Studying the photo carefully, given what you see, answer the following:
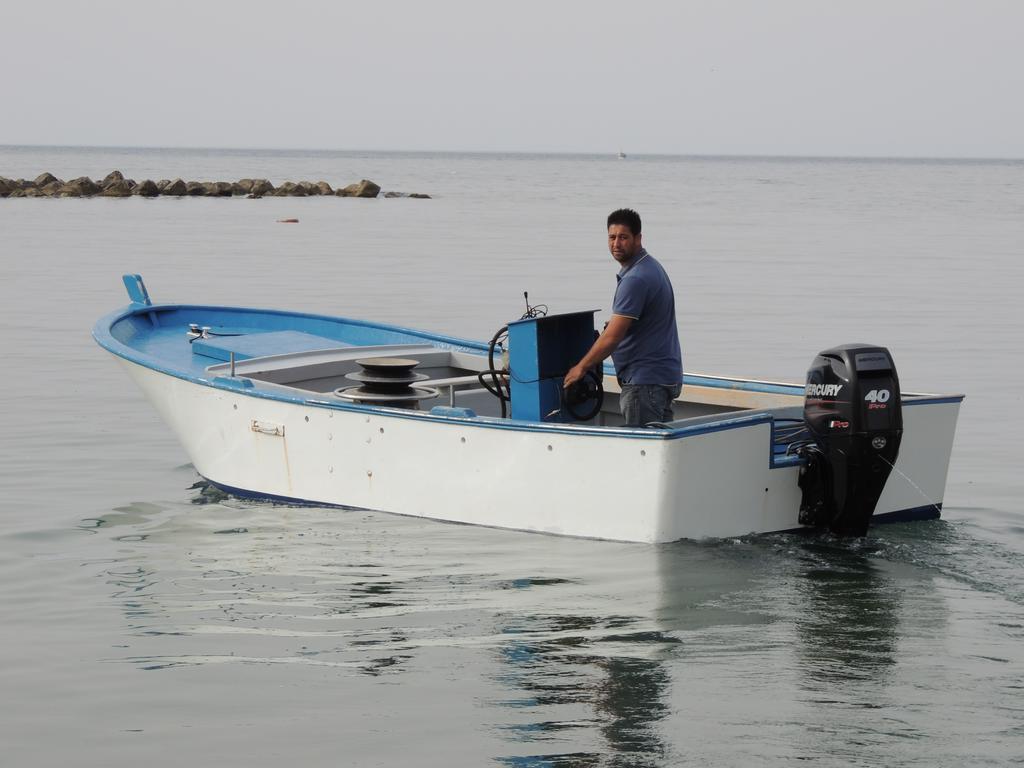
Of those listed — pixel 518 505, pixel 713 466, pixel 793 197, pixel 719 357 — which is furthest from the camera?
pixel 793 197

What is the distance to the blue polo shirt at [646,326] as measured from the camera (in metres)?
7.85

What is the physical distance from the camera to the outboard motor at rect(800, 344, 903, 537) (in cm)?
753

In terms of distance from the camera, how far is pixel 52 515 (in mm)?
9453

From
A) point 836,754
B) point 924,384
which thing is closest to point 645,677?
point 836,754

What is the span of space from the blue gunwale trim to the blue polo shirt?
464mm

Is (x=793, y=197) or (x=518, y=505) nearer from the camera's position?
(x=518, y=505)

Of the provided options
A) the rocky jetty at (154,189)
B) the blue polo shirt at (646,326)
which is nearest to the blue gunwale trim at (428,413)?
the blue polo shirt at (646,326)

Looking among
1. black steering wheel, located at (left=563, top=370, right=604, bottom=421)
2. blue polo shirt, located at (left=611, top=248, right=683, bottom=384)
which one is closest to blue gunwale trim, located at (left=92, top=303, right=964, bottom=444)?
blue polo shirt, located at (left=611, top=248, right=683, bottom=384)

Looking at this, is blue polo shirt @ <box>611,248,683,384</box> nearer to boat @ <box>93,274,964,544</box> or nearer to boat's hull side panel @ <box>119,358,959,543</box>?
boat @ <box>93,274,964,544</box>

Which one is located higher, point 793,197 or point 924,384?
point 924,384

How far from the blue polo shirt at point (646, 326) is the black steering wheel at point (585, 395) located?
410 mm

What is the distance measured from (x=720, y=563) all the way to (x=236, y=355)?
495cm

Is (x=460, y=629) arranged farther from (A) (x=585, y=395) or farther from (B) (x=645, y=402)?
(A) (x=585, y=395)

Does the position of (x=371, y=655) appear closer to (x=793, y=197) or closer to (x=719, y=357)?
(x=719, y=357)
